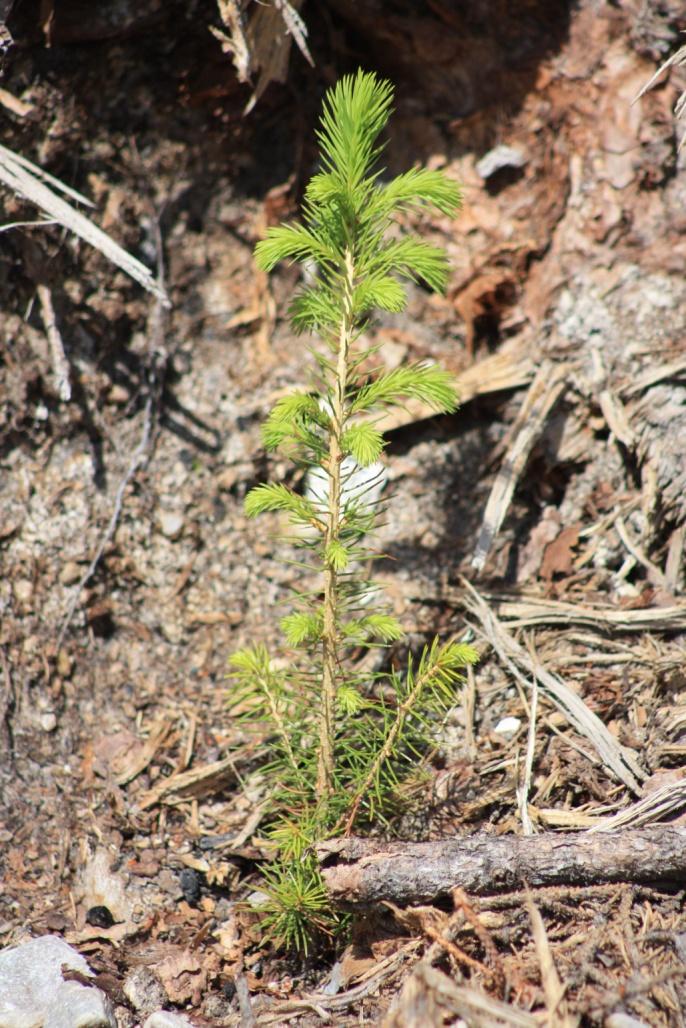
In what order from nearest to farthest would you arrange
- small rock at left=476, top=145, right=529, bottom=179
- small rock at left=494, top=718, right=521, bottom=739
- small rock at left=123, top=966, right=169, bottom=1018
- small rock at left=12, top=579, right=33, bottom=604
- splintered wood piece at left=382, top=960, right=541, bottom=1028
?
splintered wood piece at left=382, top=960, right=541, bottom=1028 → small rock at left=123, top=966, right=169, bottom=1018 → small rock at left=494, top=718, right=521, bottom=739 → small rock at left=12, top=579, right=33, bottom=604 → small rock at left=476, top=145, right=529, bottom=179

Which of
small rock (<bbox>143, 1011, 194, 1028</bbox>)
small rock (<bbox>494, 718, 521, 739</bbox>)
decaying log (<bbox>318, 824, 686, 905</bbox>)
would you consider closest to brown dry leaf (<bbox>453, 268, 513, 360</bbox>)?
small rock (<bbox>494, 718, 521, 739</bbox>)

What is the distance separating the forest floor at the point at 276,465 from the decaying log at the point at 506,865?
0.39 feet

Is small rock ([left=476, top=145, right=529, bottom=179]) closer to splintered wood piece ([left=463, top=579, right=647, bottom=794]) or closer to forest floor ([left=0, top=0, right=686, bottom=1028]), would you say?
forest floor ([left=0, top=0, right=686, bottom=1028])

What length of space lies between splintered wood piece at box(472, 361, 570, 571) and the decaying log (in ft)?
3.18

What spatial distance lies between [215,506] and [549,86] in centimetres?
209

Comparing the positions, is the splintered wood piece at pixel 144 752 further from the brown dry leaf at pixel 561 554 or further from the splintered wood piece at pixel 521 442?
the brown dry leaf at pixel 561 554

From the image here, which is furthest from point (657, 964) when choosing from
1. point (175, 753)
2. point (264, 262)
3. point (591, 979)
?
point (264, 262)

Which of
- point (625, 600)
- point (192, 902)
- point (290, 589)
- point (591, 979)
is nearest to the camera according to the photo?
point (591, 979)

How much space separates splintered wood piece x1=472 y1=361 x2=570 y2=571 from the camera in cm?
271

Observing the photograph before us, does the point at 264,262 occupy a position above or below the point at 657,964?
above

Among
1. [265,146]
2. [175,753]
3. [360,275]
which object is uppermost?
[265,146]

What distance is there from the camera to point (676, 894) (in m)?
1.79

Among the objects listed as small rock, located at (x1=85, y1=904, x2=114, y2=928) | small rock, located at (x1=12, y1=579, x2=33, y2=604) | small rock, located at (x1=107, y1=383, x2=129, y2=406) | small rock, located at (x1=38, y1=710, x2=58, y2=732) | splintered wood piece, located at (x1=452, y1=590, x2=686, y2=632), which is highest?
small rock, located at (x1=107, y1=383, x2=129, y2=406)

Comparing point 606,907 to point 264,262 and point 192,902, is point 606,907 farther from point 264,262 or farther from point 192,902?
point 264,262
